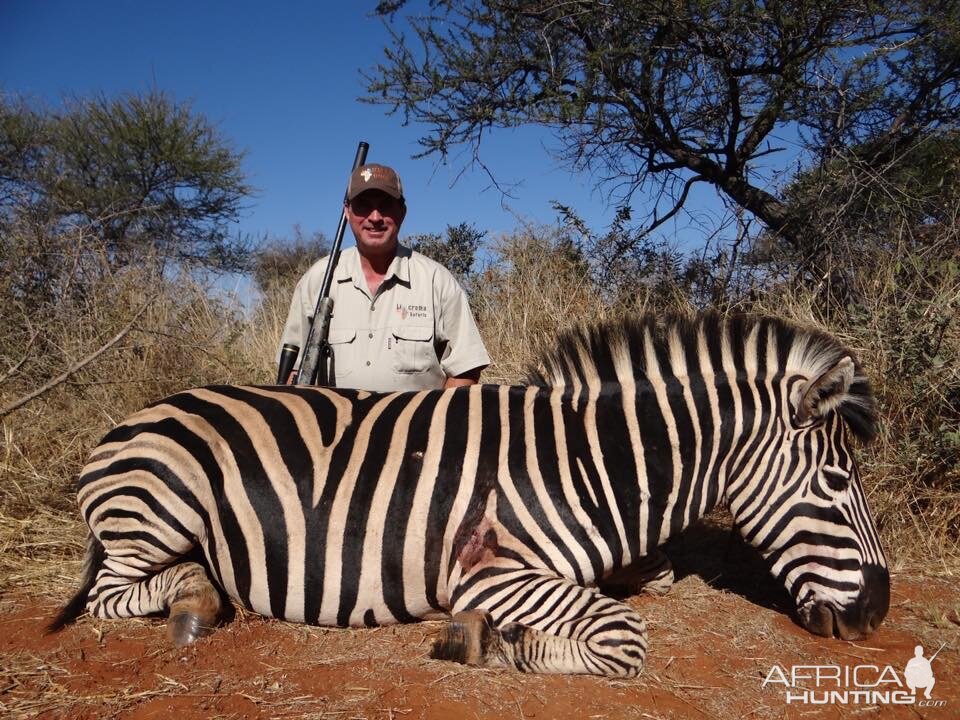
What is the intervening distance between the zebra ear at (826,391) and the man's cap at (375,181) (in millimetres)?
2620

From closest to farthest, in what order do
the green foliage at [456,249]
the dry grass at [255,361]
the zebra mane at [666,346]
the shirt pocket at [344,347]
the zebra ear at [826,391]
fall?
the zebra ear at [826,391], the zebra mane at [666,346], the dry grass at [255,361], the shirt pocket at [344,347], the green foliage at [456,249]

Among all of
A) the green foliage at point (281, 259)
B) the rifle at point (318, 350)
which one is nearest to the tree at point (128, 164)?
the green foliage at point (281, 259)

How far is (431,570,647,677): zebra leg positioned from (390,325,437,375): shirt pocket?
1.91 meters

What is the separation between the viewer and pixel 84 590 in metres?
2.96

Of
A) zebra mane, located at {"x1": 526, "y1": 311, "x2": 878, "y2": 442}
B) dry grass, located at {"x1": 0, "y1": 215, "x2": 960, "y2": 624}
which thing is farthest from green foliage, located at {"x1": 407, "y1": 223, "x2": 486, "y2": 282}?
zebra mane, located at {"x1": 526, "y1": 311, "x2": 878, "y2": 442}

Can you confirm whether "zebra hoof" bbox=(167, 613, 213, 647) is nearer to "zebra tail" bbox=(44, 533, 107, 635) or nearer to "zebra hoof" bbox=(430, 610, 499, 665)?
"zebra tail" bbox=(44, 533, 107, 635)

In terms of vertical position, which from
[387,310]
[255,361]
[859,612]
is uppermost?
[255,361]

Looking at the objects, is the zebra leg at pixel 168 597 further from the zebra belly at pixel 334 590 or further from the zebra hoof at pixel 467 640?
the zebra hoof at pixel 467 640

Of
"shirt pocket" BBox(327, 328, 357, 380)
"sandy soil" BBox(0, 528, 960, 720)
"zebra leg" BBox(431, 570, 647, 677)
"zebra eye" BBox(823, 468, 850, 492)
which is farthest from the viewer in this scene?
"shirt pocket" BBox(327, 328, 357, 380)

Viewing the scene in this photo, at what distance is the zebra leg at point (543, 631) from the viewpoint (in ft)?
8.06

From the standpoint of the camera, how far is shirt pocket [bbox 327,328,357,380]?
430 cm

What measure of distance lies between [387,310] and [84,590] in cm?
223

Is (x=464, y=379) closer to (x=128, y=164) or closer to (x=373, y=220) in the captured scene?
(x=373, y=220)

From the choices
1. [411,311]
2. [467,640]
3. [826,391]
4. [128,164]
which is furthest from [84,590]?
[128,164]
